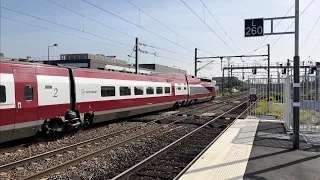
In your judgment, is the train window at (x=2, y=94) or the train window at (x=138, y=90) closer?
the train window at (x=2, y=94)

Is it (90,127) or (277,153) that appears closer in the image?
(277,153)

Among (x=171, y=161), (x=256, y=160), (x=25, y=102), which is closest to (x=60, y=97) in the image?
(x=25, y=102)

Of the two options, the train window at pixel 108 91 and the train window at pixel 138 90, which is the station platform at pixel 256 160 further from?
the train window at pixel 138 90

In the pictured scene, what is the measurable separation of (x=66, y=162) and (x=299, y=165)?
18.6 feet

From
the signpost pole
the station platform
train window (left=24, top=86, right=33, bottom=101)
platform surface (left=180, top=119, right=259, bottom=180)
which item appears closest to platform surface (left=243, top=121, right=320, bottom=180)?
the station platform

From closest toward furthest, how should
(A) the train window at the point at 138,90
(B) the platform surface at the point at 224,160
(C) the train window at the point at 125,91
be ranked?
(B) the platform surface at the point at 224,160
(C) the train window at the point at 125,91
(A) the train window at the point at 138,90

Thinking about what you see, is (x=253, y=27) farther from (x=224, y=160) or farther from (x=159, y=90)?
(x=159, y=90)

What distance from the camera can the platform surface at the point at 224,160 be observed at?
7.02 metres

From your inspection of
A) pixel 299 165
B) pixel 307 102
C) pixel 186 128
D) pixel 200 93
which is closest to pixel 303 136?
pixel 307 102

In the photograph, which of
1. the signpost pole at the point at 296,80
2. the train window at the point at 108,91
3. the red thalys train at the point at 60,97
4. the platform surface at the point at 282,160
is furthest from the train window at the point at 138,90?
the signpost pole at the point at 296,80

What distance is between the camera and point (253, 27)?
11.8 meters

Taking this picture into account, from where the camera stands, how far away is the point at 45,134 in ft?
38.2

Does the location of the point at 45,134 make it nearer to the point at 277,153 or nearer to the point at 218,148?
the point at 218,148

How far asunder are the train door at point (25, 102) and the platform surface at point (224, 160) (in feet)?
18.4
